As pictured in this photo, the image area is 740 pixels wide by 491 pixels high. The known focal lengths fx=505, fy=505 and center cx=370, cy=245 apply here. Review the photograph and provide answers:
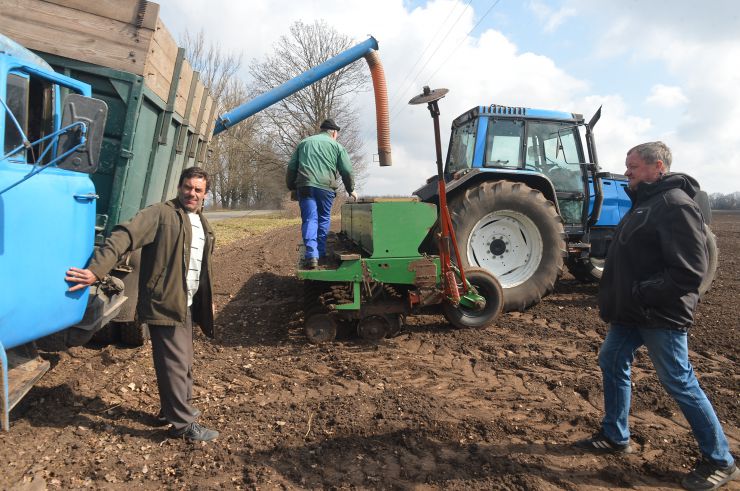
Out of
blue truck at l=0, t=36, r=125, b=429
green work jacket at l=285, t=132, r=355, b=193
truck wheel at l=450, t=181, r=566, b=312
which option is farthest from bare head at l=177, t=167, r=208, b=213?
truck wheel at l=450, t=181, r=566, b=312

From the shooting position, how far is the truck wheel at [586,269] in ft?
26.0

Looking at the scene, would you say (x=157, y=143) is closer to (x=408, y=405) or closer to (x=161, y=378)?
(x=161, y=378)

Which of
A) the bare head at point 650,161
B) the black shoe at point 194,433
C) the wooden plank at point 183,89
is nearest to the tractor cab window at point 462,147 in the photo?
the wooden plank at point 183,89

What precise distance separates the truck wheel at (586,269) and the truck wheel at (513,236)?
1.92 metres

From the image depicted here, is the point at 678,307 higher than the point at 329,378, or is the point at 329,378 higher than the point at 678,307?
the point at 678,307

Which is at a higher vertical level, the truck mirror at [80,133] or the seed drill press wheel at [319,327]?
the truck mirror at [80,133]

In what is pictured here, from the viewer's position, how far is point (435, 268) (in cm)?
495

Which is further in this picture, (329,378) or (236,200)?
(236,200)

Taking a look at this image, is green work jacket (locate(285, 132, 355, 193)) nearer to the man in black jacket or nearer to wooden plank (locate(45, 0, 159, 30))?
wooden plank (locate(45, 0, 159, 30))

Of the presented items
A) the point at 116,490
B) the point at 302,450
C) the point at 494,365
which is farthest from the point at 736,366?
the point at 116,490

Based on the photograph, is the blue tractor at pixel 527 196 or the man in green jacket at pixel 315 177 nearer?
the man in green jacket at pixel 315 177

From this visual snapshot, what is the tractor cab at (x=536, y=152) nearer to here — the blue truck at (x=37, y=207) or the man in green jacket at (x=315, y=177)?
the man in green jacket at (x=315, y=177)

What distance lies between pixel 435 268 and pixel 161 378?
2730mm

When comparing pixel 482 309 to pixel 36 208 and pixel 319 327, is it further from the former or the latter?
pixel 36 208
